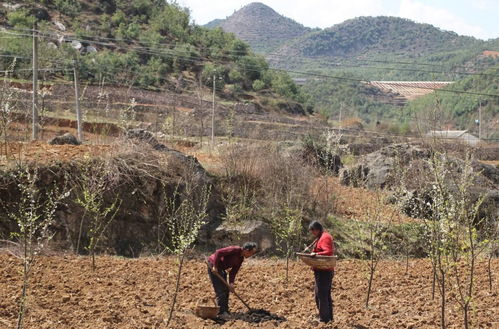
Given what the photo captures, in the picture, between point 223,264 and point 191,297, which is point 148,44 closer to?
point 191,297

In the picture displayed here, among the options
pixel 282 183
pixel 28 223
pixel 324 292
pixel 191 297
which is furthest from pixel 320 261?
pixel 282 183

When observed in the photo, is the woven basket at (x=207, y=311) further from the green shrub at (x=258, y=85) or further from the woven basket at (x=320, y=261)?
the green shrub at (x=258, y=85)

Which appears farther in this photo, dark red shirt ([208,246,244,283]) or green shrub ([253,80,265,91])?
green shrub ([253,80,265,91])

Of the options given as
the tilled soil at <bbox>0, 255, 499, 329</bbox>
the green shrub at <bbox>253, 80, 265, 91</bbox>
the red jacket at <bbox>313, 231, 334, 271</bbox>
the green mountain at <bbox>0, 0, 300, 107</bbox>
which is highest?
the green mountain at <bbox>0, 0, 300, 107</bbox>

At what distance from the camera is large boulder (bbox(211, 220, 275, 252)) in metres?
16.6

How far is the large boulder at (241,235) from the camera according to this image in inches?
655

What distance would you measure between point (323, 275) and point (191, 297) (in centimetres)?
269

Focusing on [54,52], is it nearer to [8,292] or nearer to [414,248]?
[414,248]

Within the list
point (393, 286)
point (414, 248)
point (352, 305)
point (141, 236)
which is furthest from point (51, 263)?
point (414, 248)

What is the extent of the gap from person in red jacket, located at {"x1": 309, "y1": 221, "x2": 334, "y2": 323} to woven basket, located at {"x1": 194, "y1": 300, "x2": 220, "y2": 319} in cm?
150

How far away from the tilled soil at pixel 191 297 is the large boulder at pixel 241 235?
273 cm

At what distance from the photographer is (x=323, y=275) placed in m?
8.73

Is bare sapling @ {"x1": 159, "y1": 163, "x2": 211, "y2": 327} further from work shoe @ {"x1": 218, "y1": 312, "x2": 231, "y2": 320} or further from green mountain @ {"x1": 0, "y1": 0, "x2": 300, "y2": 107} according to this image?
green mountain @ {"x1": 0, "y1": 0, "x2": 300, "y2": 107}

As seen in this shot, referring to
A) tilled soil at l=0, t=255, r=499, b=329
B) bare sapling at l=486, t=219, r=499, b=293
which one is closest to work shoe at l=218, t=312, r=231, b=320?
tilled soil at l=0, t=255, r=499, b=329
